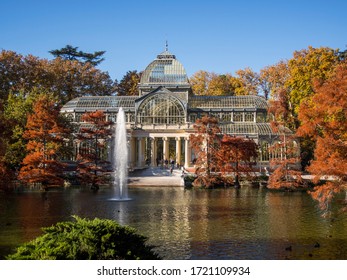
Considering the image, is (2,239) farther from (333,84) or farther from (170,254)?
(333,84)

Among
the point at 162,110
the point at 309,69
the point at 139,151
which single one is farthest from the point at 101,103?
the point at 309,69

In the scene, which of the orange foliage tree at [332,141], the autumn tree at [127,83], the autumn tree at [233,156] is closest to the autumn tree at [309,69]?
the autumn tree at [233,156]

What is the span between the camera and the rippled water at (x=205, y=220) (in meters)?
20.6

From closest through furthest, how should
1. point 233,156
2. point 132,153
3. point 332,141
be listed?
1. point 332,141
2. point 233,156
3. point 132,153

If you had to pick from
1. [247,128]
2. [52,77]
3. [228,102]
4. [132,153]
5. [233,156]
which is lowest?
[233,156]

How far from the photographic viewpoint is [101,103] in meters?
70.8

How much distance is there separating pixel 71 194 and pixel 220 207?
15.6 m

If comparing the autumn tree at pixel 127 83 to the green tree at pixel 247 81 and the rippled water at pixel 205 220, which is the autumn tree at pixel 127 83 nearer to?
the green tree at pixel 247 81

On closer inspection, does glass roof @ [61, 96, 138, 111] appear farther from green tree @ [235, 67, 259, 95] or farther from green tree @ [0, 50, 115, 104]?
green tree @ [235, 67, 259, 95]

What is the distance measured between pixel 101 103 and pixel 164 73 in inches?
436

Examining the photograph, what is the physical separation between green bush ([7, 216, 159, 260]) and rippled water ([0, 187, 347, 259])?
221 inches

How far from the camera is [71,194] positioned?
140ft

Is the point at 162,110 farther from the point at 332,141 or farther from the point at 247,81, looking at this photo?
the point at 332,141

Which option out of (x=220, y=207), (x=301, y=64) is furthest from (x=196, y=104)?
(x=220, y=207)
